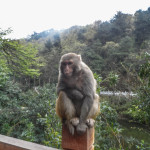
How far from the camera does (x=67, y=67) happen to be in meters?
1.82

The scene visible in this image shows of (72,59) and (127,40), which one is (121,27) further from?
(72,59)

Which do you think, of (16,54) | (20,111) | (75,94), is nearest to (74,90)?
(75,94)

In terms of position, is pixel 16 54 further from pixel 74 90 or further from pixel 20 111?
pixel 74 90

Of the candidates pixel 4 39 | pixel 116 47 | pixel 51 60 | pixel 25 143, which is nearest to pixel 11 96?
pixel 4 39

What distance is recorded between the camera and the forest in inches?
122

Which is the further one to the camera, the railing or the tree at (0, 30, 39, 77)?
the tree at (0, 30, 39, 77)

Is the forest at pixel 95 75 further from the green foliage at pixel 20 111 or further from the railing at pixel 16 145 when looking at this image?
the railing at pixel 16 145

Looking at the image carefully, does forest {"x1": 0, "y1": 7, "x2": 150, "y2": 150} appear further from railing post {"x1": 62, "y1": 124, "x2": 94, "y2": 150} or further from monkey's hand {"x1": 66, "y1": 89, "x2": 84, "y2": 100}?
railing post {"x1": 62, "y1": 124, "x2": 94, "y2": 150}

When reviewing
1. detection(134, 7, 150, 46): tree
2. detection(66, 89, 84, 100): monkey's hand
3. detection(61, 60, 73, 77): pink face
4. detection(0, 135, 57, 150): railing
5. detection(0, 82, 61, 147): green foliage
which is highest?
detection(134, 7, 150, 46): tree

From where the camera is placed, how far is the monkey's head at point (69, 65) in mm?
1824

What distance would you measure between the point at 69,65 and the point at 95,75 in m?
1.11

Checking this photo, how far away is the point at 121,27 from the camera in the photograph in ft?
75.2

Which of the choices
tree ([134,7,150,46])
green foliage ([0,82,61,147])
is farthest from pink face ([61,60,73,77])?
tree ([134,7,150,46])

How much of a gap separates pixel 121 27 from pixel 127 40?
493cm
